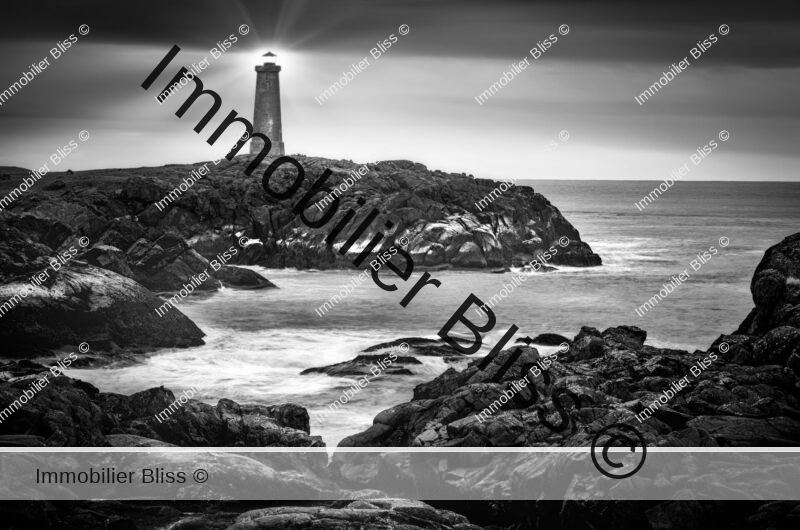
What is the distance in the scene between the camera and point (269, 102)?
80250 millimetres

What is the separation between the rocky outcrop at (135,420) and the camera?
1446cm

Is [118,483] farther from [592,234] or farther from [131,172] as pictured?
[592,234]

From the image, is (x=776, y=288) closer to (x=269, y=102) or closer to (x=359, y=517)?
(x=359, y=517)

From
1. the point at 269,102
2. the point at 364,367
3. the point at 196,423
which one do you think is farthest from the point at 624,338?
the point at 269,102

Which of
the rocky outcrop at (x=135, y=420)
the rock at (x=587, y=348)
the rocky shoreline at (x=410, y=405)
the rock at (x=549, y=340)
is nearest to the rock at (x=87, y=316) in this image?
the rocky shoreline at (x=410, y=405)

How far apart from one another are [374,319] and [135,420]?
22.5 meters

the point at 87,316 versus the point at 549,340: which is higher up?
the point at 549,340

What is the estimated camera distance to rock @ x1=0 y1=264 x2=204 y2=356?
89.1 ft

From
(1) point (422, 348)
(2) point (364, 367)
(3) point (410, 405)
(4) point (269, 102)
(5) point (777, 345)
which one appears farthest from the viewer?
(4) point (269, 102)

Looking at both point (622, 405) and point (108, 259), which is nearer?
point (622, 405)

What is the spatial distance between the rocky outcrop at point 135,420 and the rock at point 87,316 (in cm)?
701

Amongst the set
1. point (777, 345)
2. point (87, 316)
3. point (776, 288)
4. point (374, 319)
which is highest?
point (776, 288)

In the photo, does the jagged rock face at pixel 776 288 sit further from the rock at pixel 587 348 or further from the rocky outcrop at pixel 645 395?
the rock at pixel 587 348

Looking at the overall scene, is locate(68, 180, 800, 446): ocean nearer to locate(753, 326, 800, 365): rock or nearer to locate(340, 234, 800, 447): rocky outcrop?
locate(340, 234, 800, 447): rocky outcrop
